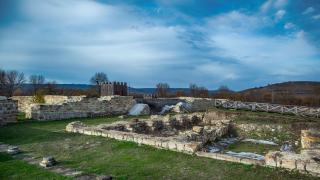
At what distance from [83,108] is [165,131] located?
7115 millimetres

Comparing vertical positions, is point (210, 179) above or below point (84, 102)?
below

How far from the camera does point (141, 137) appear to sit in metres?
11.4

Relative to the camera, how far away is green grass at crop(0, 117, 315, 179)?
7922mm

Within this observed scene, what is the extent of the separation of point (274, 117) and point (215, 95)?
18.8 m

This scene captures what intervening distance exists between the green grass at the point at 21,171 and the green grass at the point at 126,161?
3cm

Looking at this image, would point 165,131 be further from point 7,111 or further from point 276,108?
point 276,108

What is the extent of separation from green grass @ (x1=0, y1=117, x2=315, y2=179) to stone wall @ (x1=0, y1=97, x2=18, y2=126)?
4.33 metres

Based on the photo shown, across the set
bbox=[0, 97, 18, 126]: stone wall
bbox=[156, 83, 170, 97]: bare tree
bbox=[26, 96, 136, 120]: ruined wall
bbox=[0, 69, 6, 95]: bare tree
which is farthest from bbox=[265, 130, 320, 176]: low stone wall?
bbox=[0, 69, 6, 95]: bare tree

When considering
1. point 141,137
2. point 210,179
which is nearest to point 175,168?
point 210,179

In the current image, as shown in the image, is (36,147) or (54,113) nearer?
(36,147)

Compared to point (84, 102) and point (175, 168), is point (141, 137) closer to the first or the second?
point (175, 168)

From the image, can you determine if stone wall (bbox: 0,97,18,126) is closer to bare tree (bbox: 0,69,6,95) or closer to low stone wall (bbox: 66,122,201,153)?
low stone wall (bbox: 66,122,201,153)

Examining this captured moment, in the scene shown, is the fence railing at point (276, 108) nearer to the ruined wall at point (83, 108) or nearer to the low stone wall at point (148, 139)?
the ruined wall at point (83, 108)

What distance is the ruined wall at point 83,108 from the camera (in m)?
19.5
